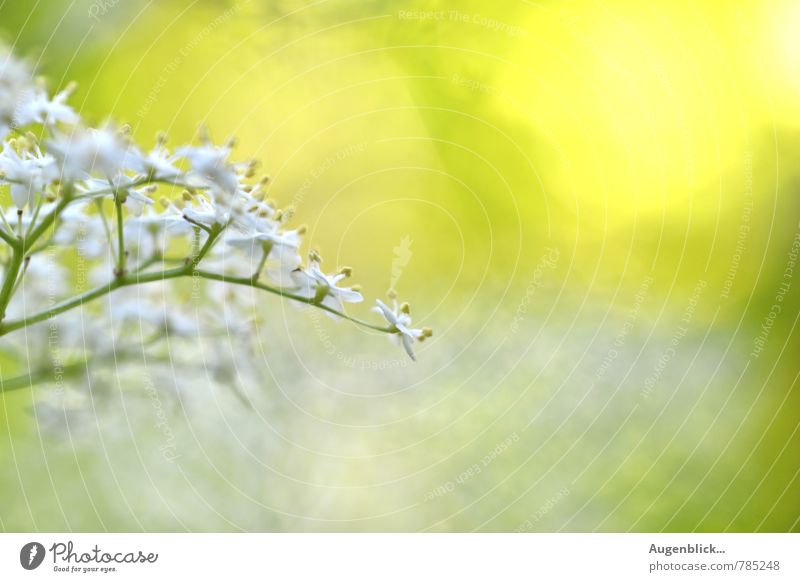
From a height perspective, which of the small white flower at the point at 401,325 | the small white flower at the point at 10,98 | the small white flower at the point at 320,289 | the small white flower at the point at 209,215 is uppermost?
the small white flower at the point at 10,98

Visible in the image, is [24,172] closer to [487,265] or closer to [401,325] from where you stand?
[401,325]

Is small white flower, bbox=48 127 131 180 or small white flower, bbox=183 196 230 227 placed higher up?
small white flower, bbox=48 127 131 180

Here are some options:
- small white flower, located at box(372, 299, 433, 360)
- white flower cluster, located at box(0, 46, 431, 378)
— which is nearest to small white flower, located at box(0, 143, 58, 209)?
white flower cluster, located at box(0, 46, 431, 378)

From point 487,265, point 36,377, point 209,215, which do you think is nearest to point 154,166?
point 209,215

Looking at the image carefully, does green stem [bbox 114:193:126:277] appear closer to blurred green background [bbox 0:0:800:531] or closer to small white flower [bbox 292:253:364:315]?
small white flower [bbox 292:253:364:315]
